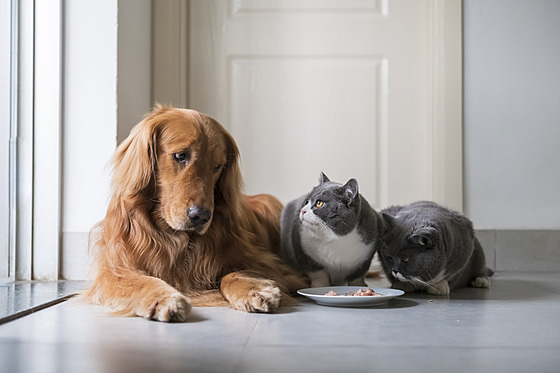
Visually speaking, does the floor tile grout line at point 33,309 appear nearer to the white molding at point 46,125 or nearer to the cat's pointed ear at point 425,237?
the white molding at point 46,125

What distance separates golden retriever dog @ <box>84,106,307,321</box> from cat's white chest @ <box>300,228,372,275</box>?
0.66 feet

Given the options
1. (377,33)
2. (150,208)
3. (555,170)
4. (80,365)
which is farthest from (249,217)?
(555,170)

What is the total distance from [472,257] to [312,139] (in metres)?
1.19

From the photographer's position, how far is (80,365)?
119 cm

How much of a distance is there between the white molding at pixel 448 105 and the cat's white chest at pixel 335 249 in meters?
1.16

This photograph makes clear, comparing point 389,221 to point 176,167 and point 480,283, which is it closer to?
point 480,283

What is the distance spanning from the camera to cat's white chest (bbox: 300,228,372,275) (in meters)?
2.13

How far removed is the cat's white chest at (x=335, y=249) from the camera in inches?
83.9

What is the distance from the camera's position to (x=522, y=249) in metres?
3.16

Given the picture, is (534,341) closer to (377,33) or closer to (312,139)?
(312,139)

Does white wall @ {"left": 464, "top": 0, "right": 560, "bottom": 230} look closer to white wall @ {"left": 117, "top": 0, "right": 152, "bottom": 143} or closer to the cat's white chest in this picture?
the cat's white chest

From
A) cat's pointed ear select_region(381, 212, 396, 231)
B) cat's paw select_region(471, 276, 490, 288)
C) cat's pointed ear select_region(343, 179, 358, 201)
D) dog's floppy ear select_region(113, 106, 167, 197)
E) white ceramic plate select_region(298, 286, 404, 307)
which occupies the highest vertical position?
dog's floppy ear select_region(113, 106, 167, 197)

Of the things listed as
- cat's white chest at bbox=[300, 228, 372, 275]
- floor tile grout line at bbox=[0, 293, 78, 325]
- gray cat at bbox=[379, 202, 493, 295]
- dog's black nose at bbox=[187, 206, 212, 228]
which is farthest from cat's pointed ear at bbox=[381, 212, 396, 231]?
floor tile grout line at bbox=[0, 293, 78, 325]

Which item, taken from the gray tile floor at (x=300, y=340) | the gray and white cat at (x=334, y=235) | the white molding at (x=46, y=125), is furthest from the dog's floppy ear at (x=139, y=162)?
the white molding at (x=46, y=125)
